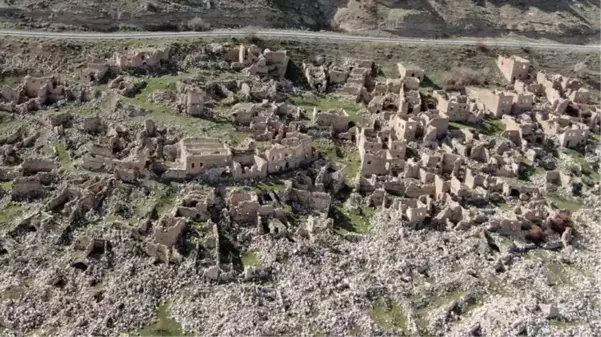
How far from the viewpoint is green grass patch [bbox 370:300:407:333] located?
45.8 m

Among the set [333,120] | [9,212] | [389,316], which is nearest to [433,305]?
[389,316]

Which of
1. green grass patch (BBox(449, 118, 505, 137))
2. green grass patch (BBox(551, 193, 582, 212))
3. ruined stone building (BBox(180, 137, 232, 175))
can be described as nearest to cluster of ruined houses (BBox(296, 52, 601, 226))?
green grass patch (BBox(449, 118, 505, 137))

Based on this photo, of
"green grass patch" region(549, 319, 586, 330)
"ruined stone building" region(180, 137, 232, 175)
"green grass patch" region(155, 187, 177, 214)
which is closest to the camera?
"green grass patch" region(549, 319, 586, 330)

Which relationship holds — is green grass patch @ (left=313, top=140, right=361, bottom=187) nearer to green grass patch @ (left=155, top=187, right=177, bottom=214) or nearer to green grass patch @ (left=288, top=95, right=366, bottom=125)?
green grass patch @ (left=288, top=95, right=366, bottom=125)

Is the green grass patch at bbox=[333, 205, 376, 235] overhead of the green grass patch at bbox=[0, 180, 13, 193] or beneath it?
beneath

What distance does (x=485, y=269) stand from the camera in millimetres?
51031

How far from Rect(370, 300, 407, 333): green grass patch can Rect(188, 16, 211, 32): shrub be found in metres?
46.1

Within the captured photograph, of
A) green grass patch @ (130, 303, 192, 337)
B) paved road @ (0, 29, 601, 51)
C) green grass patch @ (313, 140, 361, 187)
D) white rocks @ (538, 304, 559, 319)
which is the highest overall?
paved road @ (0, 29, 601, 51)

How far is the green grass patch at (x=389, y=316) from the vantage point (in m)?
45.8

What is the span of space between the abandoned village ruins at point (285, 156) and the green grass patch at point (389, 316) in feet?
25.4

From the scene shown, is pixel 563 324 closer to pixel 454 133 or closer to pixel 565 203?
pixel 565 203

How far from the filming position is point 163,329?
43781mm

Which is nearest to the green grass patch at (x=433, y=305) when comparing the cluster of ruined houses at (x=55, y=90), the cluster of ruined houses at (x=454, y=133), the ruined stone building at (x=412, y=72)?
the cluster of ruined houses at (x=454, y=133)

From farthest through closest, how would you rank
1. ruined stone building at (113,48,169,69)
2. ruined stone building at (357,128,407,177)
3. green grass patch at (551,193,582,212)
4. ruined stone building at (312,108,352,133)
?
ruined stone building at (113,48,169,69), ruined stone building at (312,108,352,133), ruined stone building at (357,128,407,177), green grass patch at (551,193,582,212)
